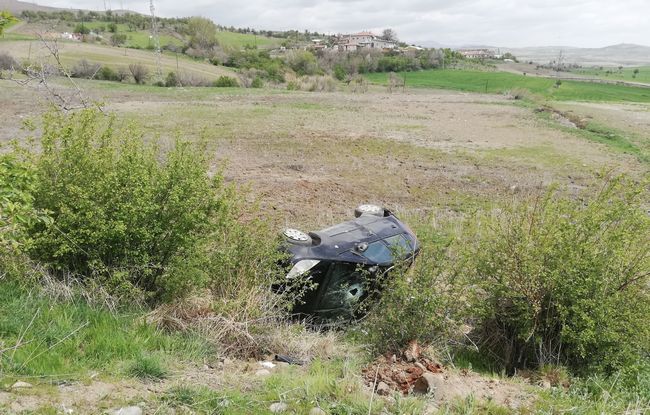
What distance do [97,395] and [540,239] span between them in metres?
4.47

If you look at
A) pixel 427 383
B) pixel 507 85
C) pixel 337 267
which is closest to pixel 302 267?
pixel 337 267

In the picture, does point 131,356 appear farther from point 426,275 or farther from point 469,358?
point 469,358

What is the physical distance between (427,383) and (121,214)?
317cm

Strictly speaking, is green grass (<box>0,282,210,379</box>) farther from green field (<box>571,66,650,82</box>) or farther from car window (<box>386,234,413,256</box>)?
green field (<box>571,66,650,82</box>)

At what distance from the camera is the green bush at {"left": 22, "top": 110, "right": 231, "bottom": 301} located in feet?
15.7

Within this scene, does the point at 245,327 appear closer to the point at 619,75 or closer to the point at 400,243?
the point at 400,243

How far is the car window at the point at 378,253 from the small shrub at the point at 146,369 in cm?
306

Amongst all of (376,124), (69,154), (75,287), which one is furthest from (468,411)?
(376,124)

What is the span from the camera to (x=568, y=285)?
199 inches

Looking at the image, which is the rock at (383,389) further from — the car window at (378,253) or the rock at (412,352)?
the car window at (378,253)

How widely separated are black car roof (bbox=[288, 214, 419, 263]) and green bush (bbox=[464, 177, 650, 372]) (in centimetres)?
122

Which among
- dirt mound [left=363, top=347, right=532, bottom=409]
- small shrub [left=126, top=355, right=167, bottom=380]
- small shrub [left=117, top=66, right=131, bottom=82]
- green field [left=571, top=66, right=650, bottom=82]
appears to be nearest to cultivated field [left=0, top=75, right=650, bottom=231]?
dirt mound [left=363, top=347, right=532, bottom=409]

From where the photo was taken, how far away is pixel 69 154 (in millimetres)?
5082

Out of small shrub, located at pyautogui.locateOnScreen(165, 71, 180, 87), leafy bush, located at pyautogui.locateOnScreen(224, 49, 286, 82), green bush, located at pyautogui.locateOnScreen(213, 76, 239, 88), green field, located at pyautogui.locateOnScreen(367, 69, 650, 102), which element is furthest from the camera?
leafy bush, located at pyautogui.locateOnScreen(224, 49, 286, 82)
